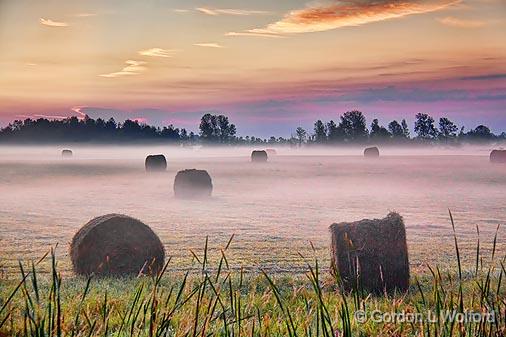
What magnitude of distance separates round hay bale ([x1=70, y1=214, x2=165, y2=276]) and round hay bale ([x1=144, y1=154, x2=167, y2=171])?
20.1 metres

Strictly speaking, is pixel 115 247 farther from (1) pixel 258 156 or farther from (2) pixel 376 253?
(1) pixel 258 156

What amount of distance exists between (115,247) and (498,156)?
82.0 ft

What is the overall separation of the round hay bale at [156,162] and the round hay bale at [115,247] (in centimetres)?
2007

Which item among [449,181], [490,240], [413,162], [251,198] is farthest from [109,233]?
[413,162]

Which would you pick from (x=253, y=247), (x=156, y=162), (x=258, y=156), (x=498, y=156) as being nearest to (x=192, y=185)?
(x=156, y=162)

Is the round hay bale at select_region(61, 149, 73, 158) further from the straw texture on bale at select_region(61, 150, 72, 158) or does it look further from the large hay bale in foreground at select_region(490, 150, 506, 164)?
the large hay bale in foreground at select_region(490, 150, 506, 164)

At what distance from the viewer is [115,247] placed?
8.71 meters

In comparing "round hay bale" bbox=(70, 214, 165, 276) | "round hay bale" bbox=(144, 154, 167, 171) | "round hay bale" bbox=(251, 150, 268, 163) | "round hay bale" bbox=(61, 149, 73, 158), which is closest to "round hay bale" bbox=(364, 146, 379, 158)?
"round hay bale" bbox=(251, 150, 268, 163)

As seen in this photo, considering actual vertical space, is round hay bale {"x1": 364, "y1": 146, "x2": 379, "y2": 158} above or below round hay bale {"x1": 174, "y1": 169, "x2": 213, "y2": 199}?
above

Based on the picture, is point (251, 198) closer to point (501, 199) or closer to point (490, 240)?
point (501, 199)

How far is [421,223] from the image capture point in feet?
55.1

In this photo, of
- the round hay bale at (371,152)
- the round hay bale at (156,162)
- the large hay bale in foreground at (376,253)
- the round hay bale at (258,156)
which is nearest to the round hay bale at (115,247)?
the large hay bale in foreground at (376,253)

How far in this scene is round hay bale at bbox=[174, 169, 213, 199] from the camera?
22938 millimetres

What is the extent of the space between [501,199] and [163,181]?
43.1 ft
